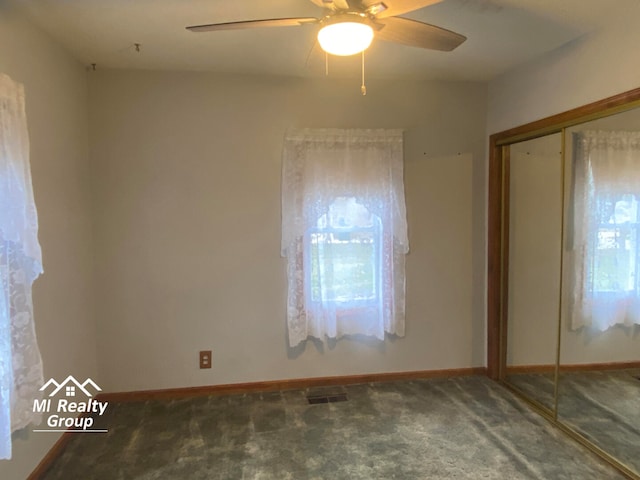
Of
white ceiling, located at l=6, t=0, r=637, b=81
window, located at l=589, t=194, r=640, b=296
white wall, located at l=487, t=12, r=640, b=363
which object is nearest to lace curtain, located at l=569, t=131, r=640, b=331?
window, located at l=589, t=194, r=640, b=296

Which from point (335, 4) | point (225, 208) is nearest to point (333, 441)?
point (225, 208)

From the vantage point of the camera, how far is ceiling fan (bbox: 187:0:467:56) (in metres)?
1.55

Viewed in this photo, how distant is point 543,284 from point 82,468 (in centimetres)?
303

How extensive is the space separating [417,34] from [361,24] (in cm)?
36

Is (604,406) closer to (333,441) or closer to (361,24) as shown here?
(333,441)

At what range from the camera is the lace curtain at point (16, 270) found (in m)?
1.81

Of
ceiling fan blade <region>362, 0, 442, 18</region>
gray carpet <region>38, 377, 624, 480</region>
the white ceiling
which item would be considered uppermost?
the white ceiling

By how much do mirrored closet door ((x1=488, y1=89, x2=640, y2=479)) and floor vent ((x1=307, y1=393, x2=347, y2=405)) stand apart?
1.28 m

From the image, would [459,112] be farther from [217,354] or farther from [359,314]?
[217,354]

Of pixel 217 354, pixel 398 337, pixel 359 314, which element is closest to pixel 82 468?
pixel 217 354

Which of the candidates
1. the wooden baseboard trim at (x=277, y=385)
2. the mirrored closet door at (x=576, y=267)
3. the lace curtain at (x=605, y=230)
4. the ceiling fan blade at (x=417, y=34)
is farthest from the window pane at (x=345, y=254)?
the ceiling fan blade at (x=417, y=34)

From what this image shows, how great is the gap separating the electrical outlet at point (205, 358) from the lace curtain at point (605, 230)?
2471 millimetres

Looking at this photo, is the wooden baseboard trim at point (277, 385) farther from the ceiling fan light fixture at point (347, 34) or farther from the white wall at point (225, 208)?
the ceiling fan light fixture at point (347, 34)

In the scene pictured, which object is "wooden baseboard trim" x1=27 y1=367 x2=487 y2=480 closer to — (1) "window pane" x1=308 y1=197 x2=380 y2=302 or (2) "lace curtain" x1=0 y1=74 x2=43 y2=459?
(1) "window pane" x1=308 y1=197 x2=380 y2=302
